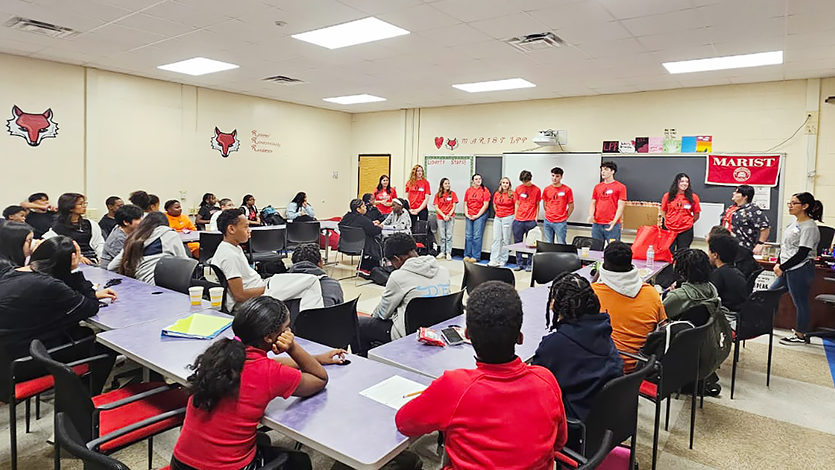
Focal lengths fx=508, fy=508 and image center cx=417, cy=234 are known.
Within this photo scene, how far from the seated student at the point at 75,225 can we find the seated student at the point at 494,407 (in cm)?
435

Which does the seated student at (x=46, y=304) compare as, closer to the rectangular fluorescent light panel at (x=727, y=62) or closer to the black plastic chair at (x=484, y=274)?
the black plastic chair at (x=484, y=274)

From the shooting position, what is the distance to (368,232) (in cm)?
681

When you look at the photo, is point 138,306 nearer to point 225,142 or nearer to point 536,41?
point 536,41

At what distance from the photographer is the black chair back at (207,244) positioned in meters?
5.60

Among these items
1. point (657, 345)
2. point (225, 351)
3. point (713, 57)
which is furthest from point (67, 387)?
point (713, 57)

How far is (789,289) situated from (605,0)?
3336 millimetres

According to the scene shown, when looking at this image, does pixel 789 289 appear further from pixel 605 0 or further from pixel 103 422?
pixel 103 422

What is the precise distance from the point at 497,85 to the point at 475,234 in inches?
110

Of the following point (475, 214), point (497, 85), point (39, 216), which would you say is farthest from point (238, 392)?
point (475, 214)

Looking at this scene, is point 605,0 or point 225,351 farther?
point 605,0

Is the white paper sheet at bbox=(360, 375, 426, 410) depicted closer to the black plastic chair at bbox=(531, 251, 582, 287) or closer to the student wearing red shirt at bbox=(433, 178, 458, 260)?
the black plastic chair at bbox=(531, 251, 582, 287)

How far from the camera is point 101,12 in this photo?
4680 mm

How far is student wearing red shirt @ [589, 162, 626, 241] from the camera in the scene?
25.2 ft

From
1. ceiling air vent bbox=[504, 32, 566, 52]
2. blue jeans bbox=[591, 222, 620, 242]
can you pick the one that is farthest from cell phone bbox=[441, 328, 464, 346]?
blue jeans bbox=[591, 222, 620, 242]
